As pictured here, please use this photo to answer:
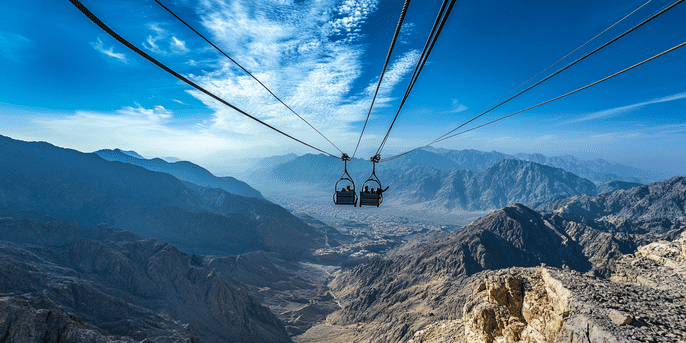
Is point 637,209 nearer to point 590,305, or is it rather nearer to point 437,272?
point 437,272

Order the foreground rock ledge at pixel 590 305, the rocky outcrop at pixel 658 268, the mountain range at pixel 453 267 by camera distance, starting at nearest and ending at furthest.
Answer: the foreground rock ledge at pixel 590 305
the rocky outcrop at pixel 658 268
the mountain range at pixel 453 267

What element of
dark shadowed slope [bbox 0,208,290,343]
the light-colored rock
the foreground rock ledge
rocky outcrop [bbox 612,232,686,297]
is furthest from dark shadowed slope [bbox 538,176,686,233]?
the light-colored rock

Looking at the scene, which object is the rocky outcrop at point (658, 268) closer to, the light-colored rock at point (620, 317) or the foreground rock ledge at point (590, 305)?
the foreground rock ledge at point (590, 305)

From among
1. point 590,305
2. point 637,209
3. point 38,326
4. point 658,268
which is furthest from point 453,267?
point 637,209

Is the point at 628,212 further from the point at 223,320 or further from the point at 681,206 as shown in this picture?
the point at 223,320

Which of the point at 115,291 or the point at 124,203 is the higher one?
the point at 124,203

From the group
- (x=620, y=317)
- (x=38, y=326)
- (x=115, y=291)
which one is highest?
(x=620, y=317)

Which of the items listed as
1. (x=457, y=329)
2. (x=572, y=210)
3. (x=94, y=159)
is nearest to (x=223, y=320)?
(x=457, y=329)

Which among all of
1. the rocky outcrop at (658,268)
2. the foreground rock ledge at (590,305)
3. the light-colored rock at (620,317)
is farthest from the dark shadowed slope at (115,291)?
the rocky outcrop at (658,268)
